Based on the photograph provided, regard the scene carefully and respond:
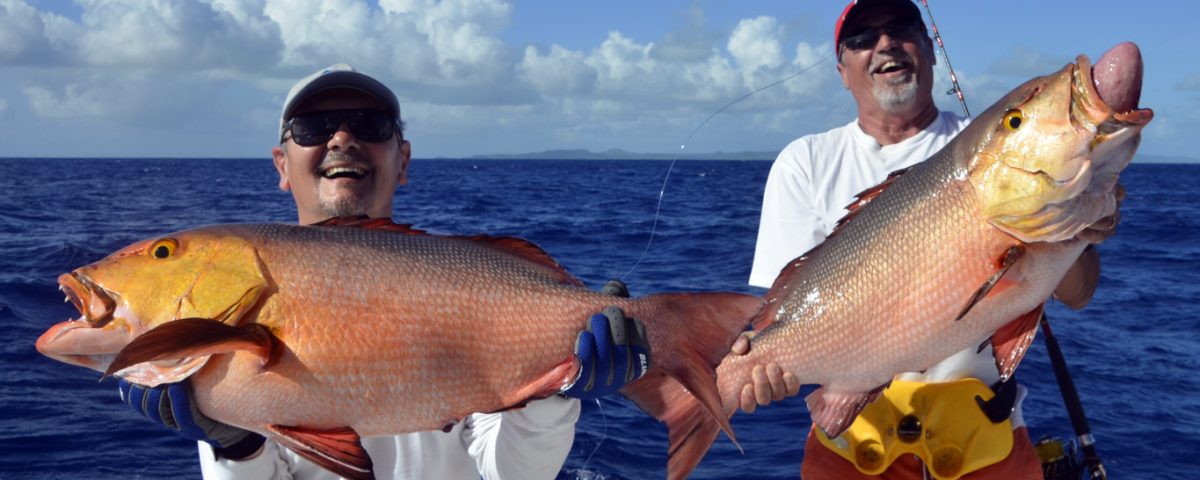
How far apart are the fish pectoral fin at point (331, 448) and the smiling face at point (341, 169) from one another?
1.23m

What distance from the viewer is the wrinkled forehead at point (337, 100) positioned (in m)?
3.52

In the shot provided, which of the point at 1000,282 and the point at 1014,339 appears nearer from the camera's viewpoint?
the point at 1000,282

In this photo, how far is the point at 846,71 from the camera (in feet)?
14.5

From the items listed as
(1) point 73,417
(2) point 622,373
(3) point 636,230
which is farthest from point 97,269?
(3) point 636,230

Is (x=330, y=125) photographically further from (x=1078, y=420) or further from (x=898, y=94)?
(x=1078, y=420)

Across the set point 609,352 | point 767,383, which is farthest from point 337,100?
point 767,383

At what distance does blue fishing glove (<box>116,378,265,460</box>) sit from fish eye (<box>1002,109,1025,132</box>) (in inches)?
98.6

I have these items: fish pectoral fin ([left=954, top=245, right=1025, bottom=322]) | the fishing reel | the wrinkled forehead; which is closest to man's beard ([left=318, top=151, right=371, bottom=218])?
the wrinkled forehead

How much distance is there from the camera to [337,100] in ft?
11.6

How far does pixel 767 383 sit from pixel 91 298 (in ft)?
7.36

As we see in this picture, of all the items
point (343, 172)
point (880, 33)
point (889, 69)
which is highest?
point (880, 33)

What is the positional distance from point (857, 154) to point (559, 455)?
200 centimetres

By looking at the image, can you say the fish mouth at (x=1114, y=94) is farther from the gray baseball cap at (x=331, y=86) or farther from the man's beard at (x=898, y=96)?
the gray baseball cap at (x=331, y=86)

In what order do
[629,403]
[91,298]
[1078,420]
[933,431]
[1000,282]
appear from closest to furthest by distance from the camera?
[91,298]
[1000,282]
[933,431]
[1078,420]
[629,403]
